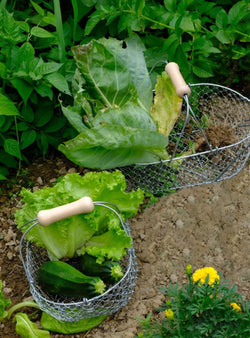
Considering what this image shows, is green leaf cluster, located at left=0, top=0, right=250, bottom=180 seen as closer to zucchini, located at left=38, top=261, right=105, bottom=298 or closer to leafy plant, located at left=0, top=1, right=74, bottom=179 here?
leafy plant, located at left=0, top=1, right=74, bottom=179

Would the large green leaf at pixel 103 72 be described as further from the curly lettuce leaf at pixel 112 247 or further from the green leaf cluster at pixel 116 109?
the curly lettuce leaf at pixel 112 247

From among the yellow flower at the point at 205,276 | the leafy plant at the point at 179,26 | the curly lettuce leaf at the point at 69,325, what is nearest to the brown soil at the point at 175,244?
the curly lettuce leaf at the point at 69,325

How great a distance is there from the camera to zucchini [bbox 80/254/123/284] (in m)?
2.54

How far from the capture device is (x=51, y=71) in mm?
2982

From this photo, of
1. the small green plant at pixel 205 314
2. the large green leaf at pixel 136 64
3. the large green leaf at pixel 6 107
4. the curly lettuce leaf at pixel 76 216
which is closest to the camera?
the small green plant at pixel 205 314

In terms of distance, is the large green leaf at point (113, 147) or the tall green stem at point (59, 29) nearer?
the large green leaf at point (113, 147)

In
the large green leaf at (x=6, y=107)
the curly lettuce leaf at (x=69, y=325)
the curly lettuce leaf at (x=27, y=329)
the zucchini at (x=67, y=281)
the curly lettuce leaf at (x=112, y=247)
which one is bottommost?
the curly lettuce leaf at (x=69, y=325)

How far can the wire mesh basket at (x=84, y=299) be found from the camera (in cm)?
251

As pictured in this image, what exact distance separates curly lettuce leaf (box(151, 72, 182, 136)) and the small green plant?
3.73 feet

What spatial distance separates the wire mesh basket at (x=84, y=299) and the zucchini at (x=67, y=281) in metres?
0.04

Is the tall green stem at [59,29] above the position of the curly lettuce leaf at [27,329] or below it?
above

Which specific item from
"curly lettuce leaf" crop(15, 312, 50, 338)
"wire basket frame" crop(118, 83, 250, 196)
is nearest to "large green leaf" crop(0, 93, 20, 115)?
"wire basket frame" crop(118, 83, 250, 196)

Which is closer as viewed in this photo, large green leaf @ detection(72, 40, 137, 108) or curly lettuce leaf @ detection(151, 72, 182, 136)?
large green leaf @ detection(72, 40, 137, 108)

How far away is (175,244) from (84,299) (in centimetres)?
68
